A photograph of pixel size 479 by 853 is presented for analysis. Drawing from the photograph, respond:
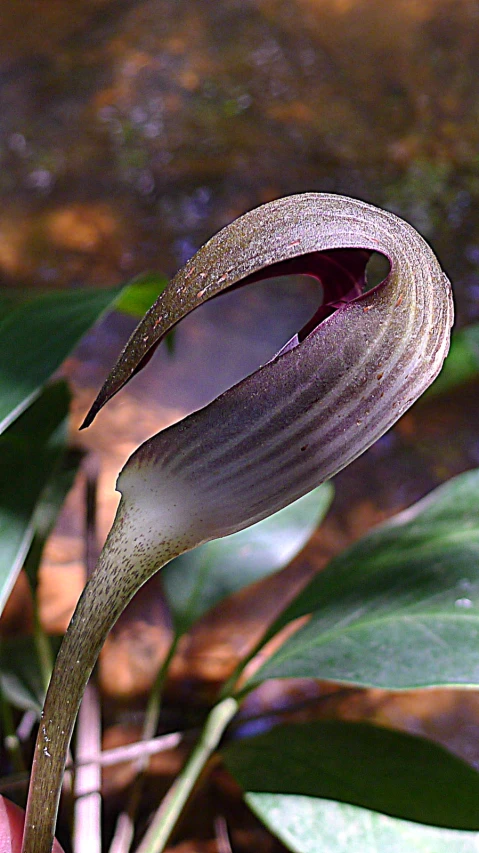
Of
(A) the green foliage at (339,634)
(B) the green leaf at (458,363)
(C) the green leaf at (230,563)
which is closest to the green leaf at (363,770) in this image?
(A) the green foliage at (339,634)

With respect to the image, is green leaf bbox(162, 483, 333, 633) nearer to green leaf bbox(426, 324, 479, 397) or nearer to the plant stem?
the plant stem

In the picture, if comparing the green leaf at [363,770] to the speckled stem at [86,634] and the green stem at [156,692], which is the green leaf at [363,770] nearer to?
the green stem at [156,692]

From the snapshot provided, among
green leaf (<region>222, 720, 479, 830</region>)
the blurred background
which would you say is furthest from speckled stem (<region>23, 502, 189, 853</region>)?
the blurred background

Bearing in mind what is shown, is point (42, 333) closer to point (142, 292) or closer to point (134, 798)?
point (142, 292)

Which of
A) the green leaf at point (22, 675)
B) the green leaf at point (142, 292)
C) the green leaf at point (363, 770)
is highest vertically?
the green leaf at point (142, 292)

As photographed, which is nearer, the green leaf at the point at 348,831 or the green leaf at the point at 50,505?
the green leaf at the point at 348,831

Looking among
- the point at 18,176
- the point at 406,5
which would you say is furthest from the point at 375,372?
the point at 406,5
